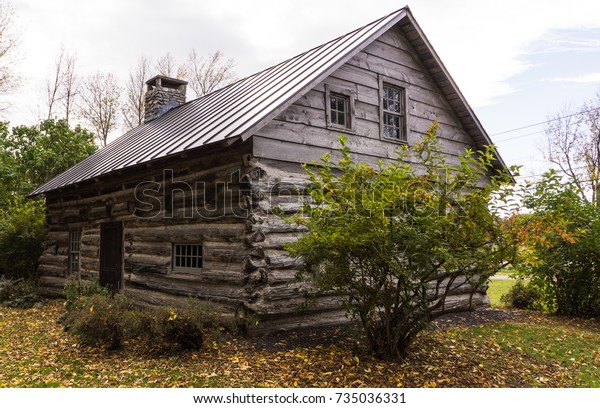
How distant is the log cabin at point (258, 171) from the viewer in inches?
346

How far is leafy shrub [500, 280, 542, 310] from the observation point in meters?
14.1

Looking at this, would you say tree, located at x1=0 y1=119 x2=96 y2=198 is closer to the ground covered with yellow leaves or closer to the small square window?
Result: the ground covered with yellow leaves

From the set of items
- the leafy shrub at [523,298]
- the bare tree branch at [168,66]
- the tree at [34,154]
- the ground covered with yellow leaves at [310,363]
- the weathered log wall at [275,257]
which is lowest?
the ground covered with yellow leaves at [310,363]

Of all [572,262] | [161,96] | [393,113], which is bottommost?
[572,262]

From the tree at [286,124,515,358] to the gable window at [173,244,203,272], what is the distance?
3.64 meters

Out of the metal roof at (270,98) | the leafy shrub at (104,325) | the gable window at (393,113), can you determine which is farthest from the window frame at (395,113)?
the leafy shrub at (104,325)

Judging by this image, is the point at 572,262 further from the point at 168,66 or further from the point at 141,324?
the point at 168,66

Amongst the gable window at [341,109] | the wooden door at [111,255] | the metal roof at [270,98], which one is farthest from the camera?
the wooden door at [111,255]

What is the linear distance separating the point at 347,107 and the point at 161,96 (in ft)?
33.3

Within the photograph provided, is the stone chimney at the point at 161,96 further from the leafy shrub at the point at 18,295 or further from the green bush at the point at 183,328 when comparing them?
the green bush at the point at 183,328

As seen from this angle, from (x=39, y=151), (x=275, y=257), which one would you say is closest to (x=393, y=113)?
(x=275, y=257)

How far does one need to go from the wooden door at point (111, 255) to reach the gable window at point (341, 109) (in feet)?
21.1

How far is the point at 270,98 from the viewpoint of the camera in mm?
9508

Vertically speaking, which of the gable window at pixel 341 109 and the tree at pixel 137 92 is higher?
the tree at pixel 137 92
